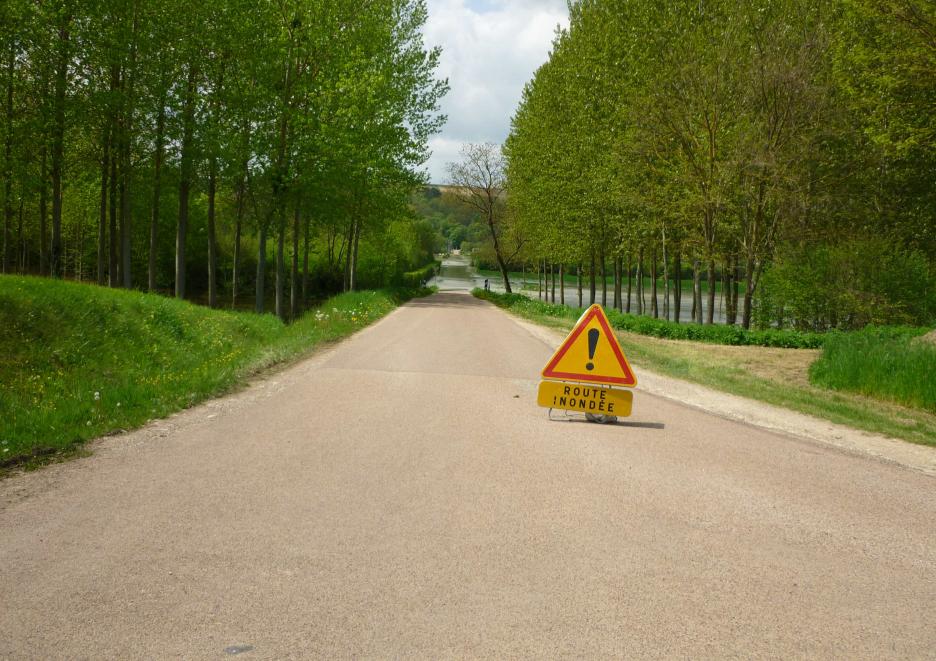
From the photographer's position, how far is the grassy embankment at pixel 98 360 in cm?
710

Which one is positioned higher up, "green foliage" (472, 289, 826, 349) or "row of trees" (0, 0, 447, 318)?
"row of trees" (0, 0, 447, 318)

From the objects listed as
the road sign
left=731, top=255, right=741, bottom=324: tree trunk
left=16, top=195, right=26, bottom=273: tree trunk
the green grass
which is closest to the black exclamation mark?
the road sign

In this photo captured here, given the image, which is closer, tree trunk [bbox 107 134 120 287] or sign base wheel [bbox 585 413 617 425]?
sign base wheel [bbox 585 413 617 425]

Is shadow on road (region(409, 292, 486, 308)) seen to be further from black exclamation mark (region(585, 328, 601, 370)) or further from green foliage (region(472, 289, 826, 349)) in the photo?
black exclamation mark (region(585, 328, 601, 370))

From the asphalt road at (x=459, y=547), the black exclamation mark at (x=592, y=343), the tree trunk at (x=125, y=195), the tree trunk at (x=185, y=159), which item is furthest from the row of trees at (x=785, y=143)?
the tree trunk at (x=125, y=195)

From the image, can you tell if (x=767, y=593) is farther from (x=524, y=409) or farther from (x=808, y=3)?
(x=808, y=3)

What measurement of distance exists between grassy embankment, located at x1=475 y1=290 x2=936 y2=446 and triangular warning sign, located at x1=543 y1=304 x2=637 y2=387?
143 inches

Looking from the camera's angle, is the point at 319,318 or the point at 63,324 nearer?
the point at 63,324

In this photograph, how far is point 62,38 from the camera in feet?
66.2

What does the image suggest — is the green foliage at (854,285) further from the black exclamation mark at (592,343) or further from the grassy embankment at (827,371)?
the black exclamation mark at (592,343)

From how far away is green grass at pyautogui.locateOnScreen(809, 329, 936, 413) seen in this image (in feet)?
38.7

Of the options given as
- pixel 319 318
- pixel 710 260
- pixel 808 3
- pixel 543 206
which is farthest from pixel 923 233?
pixel 319 318

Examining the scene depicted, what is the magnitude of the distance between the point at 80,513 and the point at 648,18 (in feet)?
89.8

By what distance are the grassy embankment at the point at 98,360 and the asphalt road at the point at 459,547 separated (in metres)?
0.75
